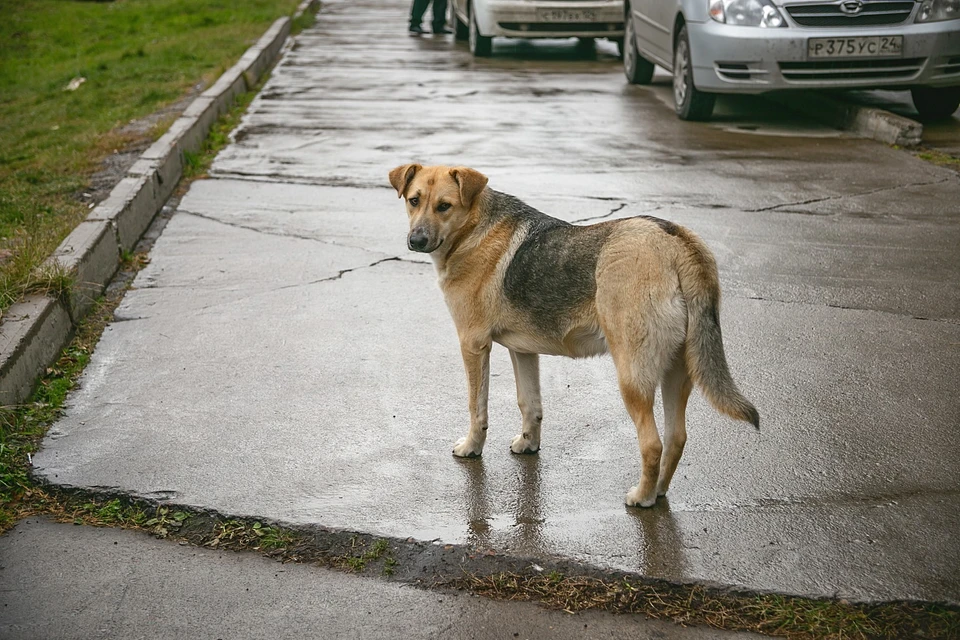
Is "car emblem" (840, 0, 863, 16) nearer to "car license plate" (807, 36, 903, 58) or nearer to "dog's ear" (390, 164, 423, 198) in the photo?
"car license plate" (807, 36, 903, 58)

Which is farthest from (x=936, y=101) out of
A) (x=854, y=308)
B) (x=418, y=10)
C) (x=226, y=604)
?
(x=418, y=10)

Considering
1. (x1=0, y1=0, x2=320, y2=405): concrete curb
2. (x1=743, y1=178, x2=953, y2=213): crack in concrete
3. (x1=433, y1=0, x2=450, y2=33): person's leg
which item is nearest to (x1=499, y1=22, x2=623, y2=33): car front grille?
(x1=433, y1=0, x2=450, y2=33): person's leg

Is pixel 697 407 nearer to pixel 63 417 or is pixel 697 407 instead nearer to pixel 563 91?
pixel 63 417

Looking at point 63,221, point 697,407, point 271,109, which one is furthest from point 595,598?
point 271,109

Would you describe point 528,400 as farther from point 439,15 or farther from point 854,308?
point 439,15

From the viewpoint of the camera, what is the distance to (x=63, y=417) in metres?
4.56

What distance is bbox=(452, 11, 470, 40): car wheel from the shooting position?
737 inches

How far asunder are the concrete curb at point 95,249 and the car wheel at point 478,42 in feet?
19.1

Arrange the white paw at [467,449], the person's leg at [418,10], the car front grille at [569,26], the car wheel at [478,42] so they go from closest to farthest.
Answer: the white paw at [467,449] < the car front grille at [569,26] < the car wheel at [478,42] < the person's leg at [418,10]

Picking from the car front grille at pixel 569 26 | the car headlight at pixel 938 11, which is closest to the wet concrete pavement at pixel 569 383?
the car headlight at pixel 938 11

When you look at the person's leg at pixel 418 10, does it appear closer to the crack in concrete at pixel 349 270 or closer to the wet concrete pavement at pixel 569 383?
the wet concrete pavement at pixel 569 383

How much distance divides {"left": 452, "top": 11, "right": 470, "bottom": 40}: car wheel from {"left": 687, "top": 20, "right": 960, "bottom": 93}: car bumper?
9491mm

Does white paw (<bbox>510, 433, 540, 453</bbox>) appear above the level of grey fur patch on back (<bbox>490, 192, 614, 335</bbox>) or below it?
below

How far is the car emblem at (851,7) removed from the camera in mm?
9266
